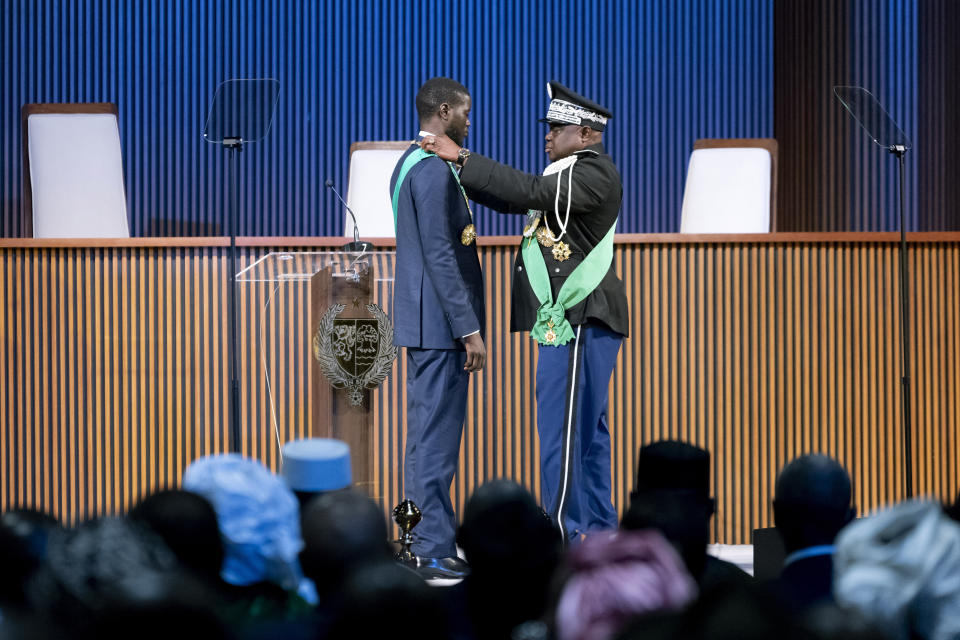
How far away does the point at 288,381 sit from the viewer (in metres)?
3.74

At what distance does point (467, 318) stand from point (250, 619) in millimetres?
1797

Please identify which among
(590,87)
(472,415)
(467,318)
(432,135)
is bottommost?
(472,415)

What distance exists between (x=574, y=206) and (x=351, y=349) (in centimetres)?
78

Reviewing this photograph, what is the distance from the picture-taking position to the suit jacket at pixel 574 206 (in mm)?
2904

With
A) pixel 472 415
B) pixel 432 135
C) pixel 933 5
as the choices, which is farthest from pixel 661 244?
pixel 933 5

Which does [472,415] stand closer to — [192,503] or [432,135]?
[432,135]

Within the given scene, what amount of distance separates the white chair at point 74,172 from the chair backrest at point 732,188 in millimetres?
2353

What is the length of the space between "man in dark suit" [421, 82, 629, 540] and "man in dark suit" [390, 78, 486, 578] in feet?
0.33

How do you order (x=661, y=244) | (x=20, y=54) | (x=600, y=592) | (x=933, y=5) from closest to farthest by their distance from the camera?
(x=600, y=592), (x=661, y=244), (x=933, y=5), (x=20, y=54)

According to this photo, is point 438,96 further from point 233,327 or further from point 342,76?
point 342,76

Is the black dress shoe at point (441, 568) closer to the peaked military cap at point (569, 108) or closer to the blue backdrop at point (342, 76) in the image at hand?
the peaked military cap at point (569, 108)

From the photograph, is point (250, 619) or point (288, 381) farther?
point (288, 381)

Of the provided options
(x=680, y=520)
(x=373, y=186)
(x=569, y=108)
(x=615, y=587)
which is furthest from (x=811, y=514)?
(x=373, y=186)

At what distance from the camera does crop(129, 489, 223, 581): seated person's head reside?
118 centimetres
